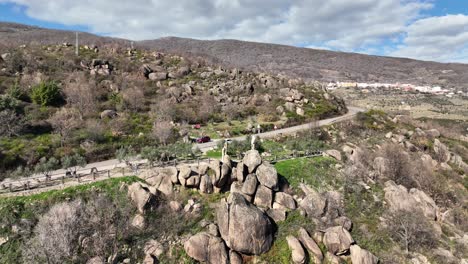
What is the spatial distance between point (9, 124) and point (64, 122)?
18.9 ft

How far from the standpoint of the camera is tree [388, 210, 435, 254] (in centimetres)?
1944

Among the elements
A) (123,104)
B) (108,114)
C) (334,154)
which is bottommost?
(334,154)

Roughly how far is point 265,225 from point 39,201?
14.6 meters

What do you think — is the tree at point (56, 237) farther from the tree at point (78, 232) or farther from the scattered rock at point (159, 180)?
the scattered rock at point (159, 180)

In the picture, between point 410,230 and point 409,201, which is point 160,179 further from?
point 409,201

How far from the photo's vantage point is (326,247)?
18.4 meters

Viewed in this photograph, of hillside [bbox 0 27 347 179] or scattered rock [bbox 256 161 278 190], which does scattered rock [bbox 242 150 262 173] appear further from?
hillside [bbox 0 27 347 179]

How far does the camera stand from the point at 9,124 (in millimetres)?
34312

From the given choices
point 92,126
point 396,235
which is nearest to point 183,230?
point 396,235

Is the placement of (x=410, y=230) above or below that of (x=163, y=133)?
below

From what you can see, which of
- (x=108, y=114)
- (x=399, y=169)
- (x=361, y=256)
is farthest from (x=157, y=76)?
(x=361, y=256)

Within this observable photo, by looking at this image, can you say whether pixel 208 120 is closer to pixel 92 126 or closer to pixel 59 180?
pixel 92 126

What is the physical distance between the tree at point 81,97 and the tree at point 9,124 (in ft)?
25.5

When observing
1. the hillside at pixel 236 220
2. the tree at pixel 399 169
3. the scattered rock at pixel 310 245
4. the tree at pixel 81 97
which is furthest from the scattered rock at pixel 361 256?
the tree at pixel 81 97
